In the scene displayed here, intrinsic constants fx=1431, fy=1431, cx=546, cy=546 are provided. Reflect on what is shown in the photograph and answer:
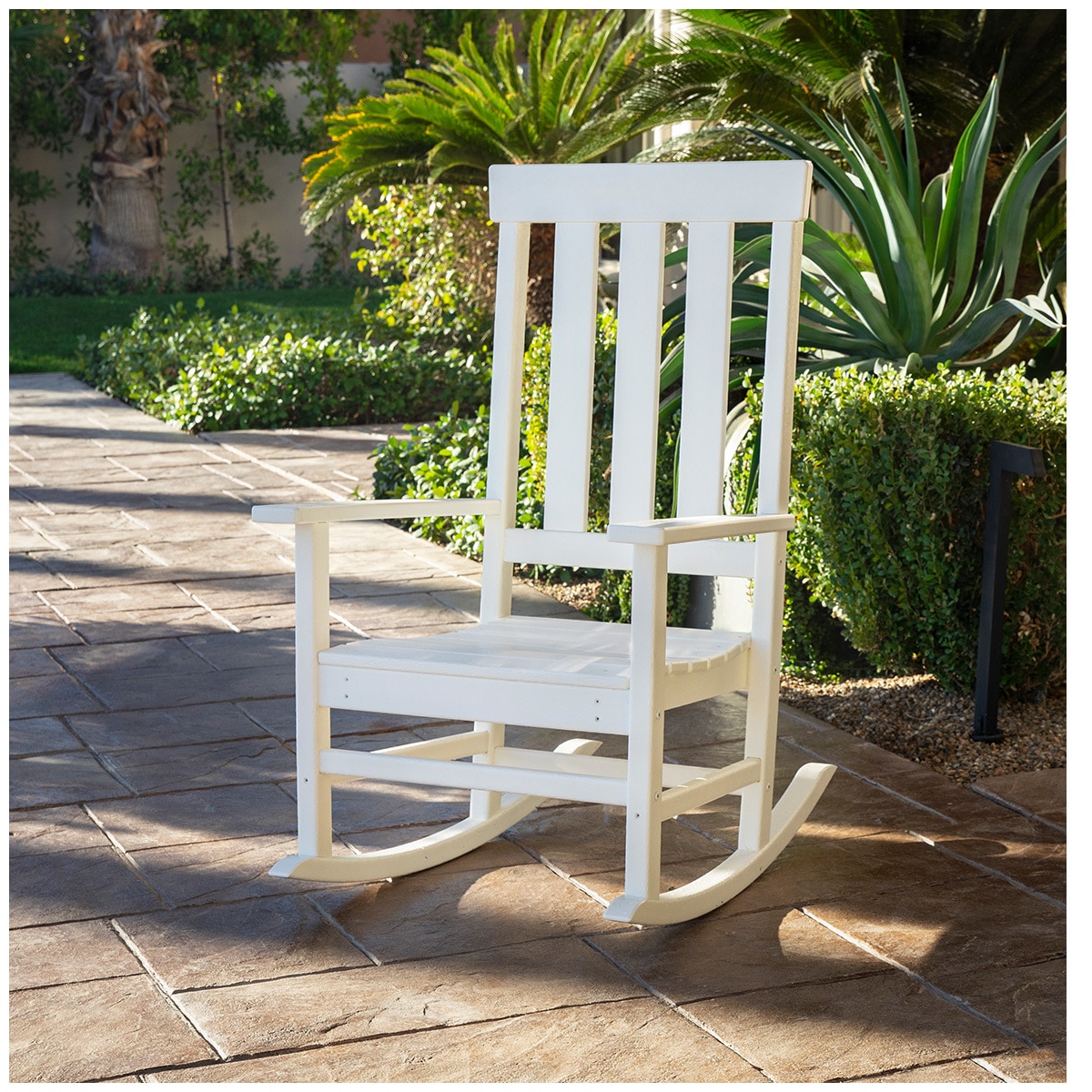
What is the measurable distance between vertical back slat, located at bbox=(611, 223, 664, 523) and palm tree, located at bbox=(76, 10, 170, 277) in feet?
41.5

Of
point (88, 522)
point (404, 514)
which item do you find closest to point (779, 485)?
point (404, 514)

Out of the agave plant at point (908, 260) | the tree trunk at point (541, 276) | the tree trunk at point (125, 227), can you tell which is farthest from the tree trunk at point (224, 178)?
the agave plant at point (908, 260)

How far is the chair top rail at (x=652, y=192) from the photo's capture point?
8.56ft

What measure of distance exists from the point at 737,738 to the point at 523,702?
1183 millimetres

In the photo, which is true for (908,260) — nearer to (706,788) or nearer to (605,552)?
(605,552)

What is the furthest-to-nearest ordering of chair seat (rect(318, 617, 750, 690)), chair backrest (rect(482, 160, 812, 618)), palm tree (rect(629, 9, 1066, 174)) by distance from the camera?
palm tree (rect(629, 9, 1066, 174)), chair backrest (rect(482, 160, 812, 618)), chair seat (rect(318, 617, 750, 690))

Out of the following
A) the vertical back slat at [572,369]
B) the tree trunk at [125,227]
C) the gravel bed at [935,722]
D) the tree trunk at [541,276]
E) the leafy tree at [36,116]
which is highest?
the leafy tree at [36,116]

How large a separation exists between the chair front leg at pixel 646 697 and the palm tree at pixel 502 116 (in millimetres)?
5875

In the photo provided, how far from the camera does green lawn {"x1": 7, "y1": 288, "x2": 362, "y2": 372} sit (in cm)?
1147

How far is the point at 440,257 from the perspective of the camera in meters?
9.30

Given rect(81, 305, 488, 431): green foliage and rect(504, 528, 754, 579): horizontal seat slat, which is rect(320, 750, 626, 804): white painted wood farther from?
rect(81, 305, 488, 431): green foliage

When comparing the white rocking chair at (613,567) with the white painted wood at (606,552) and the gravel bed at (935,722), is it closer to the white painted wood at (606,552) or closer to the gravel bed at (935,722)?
the white painted wood at (606,552)

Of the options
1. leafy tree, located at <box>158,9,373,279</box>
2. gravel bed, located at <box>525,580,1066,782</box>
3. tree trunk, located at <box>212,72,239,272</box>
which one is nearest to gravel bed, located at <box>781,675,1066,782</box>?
gravel bed, located at <box>525,580,1066,782</box>

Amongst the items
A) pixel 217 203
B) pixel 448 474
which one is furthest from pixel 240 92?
pixel 448 474
